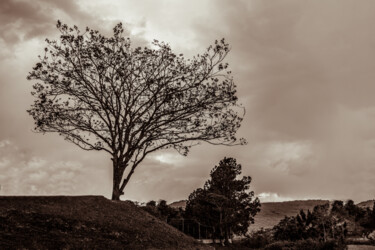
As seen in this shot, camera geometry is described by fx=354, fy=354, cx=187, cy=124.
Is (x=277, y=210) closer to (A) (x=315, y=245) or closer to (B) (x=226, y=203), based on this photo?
(B) (x=226, y=203)

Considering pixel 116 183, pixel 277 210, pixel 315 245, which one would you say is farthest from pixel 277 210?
pixel 116 183

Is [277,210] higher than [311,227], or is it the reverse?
[277,210]

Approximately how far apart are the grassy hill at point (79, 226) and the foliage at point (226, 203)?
76.7 feet

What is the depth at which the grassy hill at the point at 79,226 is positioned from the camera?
36.3 feet

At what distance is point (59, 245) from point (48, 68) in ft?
36.7

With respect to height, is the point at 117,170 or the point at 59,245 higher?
the point at 117,170

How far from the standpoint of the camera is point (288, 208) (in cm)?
8994

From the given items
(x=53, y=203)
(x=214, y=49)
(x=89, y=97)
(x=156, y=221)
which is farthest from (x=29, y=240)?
(x=214, y=49)

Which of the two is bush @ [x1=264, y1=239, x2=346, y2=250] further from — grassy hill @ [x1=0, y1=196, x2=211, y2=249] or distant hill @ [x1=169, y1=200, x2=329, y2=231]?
distant hill @ [x1=169, y1=200, x2=329, y2=231]

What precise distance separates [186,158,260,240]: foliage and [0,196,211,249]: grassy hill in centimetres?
2337

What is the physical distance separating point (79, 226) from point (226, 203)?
96.3 ft

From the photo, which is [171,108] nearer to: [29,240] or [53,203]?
[53,203]

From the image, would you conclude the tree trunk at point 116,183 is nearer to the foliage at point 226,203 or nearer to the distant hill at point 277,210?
the foliage at point 226,203

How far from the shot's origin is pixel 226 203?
134ft
